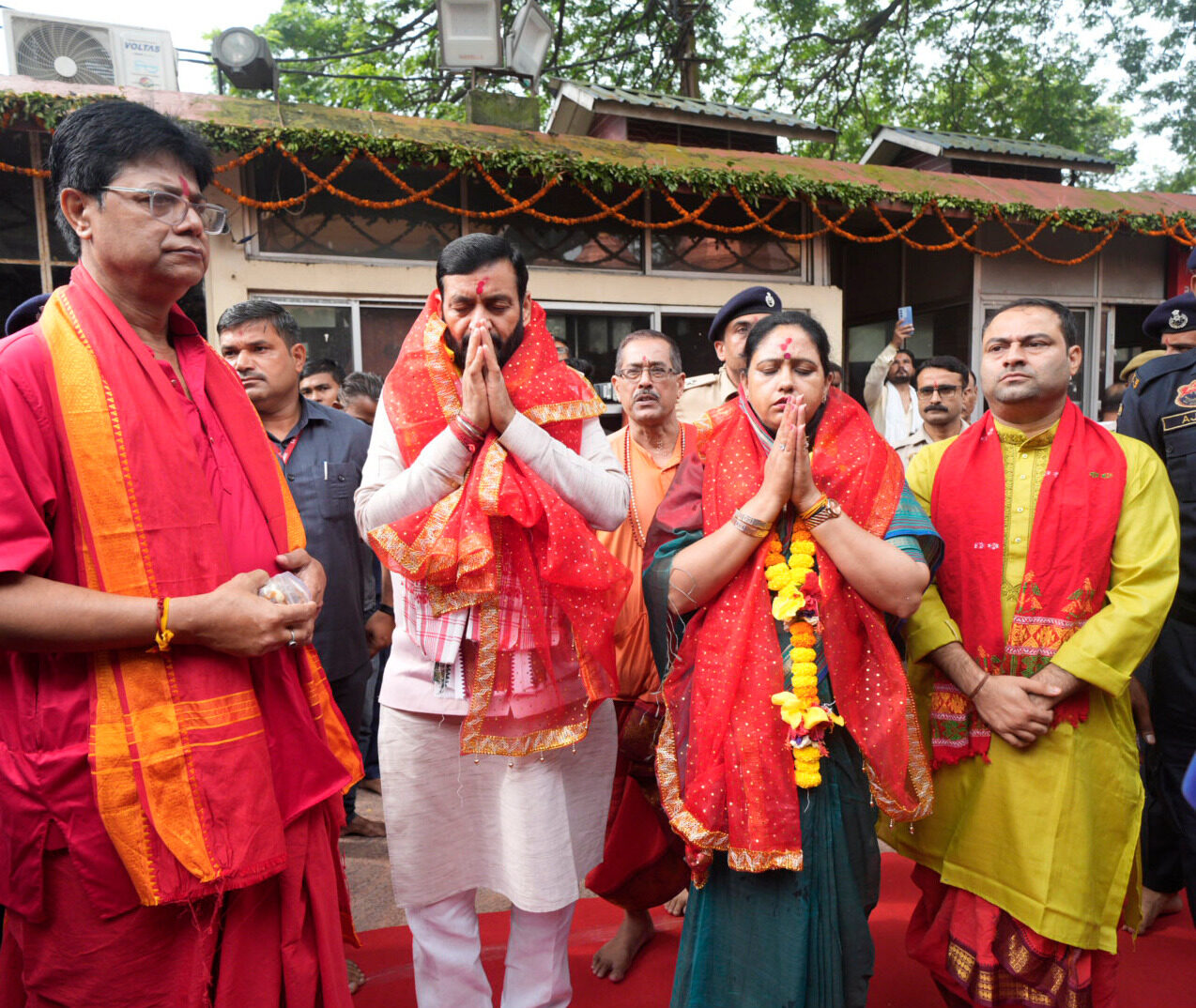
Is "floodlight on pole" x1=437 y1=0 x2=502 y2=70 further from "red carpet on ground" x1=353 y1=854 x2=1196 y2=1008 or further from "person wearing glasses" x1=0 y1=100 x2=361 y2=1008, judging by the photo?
"red carpet on ground" x1=353 y1=854 x2=1196 y2=1008

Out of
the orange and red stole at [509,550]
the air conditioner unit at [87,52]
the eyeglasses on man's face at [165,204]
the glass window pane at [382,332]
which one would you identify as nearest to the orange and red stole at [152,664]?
the eyeglasses on man's face at [165,204]

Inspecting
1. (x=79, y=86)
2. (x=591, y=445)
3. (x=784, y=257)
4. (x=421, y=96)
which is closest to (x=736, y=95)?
(x=421, y=96)

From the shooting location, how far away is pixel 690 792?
1944 millimetres

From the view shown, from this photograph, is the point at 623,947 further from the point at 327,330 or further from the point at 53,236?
the point at 53,236

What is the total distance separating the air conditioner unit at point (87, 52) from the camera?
18.9 ft

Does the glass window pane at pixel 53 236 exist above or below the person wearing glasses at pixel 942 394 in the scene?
above

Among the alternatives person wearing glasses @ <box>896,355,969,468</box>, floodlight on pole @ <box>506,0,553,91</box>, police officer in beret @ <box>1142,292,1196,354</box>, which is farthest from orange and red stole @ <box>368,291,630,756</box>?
floodlight on pole @ <box>506,0,553,91</box>

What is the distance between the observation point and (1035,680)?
2064 mm

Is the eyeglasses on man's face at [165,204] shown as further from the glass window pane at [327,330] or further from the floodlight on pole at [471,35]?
the floodlight on pole at [471,35]

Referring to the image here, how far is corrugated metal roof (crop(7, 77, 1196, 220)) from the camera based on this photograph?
574 centimetres

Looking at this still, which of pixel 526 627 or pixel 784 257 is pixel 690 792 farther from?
pixel 784 257

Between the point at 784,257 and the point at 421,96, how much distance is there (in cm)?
898

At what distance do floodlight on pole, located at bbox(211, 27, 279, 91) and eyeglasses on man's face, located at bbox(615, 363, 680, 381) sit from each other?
5.26 m

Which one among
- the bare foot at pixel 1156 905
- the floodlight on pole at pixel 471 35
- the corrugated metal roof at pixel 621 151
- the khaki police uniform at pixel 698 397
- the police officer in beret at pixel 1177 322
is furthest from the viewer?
the floodlight on pole at pixel 471 35
